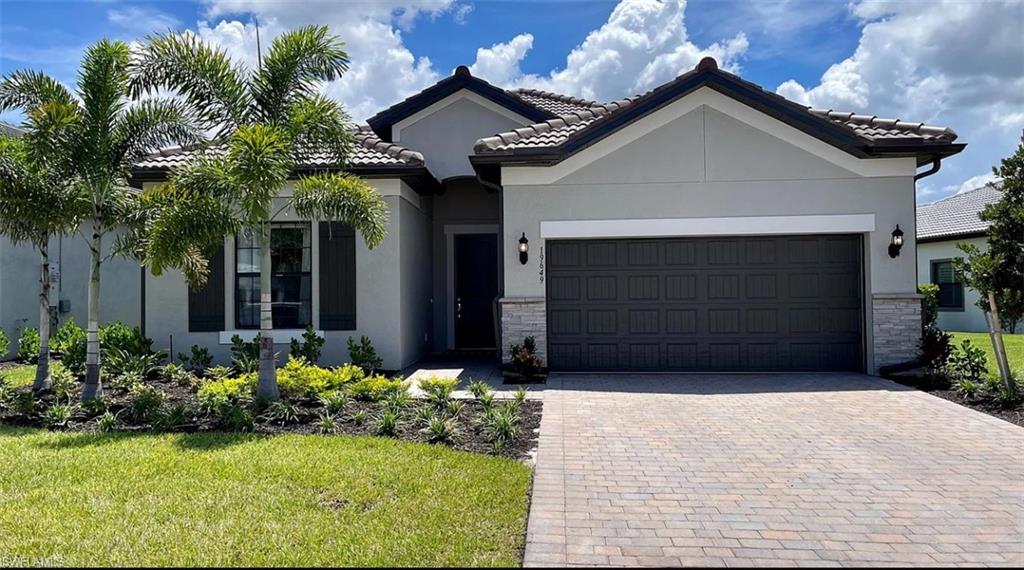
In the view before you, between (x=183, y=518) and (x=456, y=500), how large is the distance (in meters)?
1.97

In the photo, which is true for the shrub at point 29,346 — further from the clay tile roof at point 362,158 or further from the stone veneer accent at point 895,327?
the stone veneer accent at point 895,327

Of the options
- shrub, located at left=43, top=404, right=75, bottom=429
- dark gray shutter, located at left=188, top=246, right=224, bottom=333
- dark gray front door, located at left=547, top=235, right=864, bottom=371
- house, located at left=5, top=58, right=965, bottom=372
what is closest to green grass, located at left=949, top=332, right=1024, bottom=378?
house, located at left=5, top=58, right=965, bottom=372

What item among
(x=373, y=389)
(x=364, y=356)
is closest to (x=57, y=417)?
(x=373, y=389)

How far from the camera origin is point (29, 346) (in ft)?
45.4

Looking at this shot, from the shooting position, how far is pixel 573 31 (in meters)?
12.0

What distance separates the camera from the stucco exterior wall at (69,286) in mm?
14742

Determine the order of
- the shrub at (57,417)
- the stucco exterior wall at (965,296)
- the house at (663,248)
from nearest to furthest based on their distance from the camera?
the shrub at (57,417)
the house at (663,248)
the stucco exterior wall at (965,296)

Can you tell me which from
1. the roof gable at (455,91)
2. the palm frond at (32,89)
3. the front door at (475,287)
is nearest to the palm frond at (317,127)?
the palm frond at (32,89)

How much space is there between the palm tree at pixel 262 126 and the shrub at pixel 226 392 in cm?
32

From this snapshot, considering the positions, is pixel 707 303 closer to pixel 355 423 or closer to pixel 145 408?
pixel 355 423

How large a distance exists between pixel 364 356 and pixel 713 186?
22.2ft

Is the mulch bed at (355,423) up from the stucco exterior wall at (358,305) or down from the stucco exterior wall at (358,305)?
down

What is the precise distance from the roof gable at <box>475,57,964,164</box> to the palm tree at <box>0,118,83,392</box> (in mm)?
5889

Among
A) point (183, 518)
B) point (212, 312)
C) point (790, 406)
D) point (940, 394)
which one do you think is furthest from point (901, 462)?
point (212, 312)
